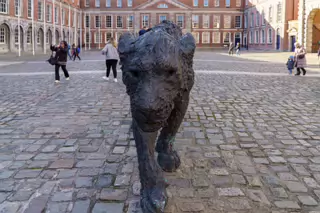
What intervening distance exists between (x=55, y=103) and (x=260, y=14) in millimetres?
52117

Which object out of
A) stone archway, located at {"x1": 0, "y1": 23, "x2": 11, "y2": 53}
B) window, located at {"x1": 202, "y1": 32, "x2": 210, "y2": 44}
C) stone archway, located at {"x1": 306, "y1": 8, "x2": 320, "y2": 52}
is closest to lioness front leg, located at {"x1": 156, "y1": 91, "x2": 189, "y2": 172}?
stone archway, located at {"x1": 306, "y1": 8, "x2": 320, "y2": 52}

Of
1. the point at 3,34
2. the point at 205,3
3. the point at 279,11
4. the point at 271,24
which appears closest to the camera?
the point at 3,34

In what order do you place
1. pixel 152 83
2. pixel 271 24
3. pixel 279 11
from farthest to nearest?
pixel 271 24 → pixel 279 11 → pixel 152 83

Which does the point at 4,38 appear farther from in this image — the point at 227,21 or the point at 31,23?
the point at 227,21

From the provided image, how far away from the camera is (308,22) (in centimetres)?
3422

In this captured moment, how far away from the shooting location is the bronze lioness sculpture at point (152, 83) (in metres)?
2.27

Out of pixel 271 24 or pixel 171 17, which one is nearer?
pixel 271 24

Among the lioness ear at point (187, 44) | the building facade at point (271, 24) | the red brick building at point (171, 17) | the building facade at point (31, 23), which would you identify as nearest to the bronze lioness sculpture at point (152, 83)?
the lioness ear at point (187, 44)

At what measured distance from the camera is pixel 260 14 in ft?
176

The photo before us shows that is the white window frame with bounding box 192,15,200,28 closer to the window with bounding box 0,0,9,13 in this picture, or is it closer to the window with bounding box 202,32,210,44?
the window with bounding box 202,32,210,44

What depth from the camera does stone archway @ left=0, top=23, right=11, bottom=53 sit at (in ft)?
112

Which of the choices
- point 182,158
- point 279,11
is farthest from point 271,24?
point 182,158

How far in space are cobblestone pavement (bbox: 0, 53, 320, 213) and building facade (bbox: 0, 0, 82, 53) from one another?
92.5 feet

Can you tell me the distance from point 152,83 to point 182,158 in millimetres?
1950
